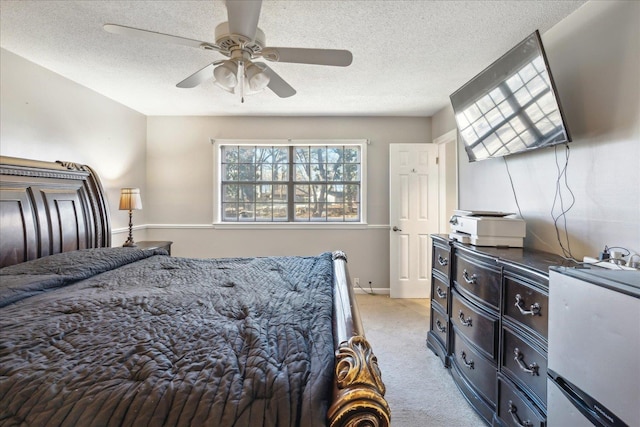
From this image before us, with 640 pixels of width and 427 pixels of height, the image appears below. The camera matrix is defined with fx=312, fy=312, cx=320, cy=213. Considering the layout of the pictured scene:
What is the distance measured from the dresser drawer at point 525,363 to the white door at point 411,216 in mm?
2425

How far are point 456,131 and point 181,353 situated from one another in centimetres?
356

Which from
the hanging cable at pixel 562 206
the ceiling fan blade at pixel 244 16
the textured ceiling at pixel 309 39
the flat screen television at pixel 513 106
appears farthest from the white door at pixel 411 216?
the ceiling fan blade at pixel 244 16

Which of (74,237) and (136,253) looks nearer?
(136,253)

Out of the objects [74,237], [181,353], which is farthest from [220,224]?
[181,353]

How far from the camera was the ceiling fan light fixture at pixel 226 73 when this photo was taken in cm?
177

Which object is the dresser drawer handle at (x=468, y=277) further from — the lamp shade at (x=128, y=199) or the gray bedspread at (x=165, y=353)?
the lamp shade at (x=128, y=199)

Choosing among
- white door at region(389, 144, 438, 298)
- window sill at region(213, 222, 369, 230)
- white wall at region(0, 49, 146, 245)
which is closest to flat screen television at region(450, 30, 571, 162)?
white door at region(389, 144, 438, 298)

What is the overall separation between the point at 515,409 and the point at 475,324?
0.49 m

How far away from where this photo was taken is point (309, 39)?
225 cm

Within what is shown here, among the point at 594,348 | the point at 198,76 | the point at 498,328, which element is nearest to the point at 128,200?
the point at 198,76

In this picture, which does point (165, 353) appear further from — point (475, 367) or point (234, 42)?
point (475, 367)

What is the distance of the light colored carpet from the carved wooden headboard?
2761mm

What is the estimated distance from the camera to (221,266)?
223 centimetres

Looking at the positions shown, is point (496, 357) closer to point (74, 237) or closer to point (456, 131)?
point (456, 131)
